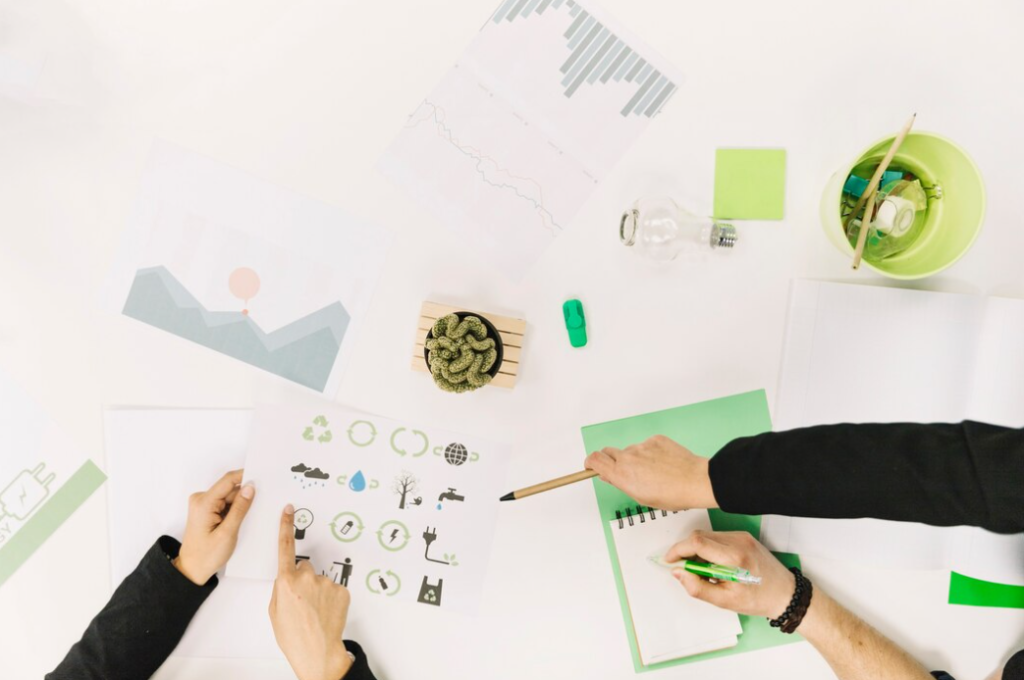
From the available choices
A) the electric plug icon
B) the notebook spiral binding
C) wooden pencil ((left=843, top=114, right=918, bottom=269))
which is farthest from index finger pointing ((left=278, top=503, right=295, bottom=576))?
A: wooden pencil ((left=843, top=114, right=918, bottom=269))

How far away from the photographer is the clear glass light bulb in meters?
0.84

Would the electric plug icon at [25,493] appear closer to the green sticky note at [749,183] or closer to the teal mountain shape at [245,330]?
the teal mountain shape at [245,330]

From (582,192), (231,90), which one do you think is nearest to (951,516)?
(582,192)

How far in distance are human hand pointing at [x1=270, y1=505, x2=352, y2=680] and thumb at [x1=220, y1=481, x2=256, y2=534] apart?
0.07 metres

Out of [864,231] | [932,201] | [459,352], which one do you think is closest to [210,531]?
[459,352]

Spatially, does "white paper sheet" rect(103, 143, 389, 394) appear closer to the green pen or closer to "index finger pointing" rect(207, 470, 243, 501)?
"index finger pointing" rect(207, 470, 243, 501)

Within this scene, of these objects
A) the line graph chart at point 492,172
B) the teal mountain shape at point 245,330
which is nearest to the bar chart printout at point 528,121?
the line graph chart at point 492,172

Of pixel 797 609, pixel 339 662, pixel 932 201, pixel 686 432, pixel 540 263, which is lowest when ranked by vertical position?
pixel 339 662

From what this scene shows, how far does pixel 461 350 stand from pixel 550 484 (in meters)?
0.20

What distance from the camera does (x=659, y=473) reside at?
76cm

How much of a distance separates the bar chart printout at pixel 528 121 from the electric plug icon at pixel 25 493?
656mm

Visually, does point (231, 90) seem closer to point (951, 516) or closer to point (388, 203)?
point (388, 203)

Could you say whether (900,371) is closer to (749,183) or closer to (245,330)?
(749,183)

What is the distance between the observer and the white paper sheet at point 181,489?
88 centimetres
